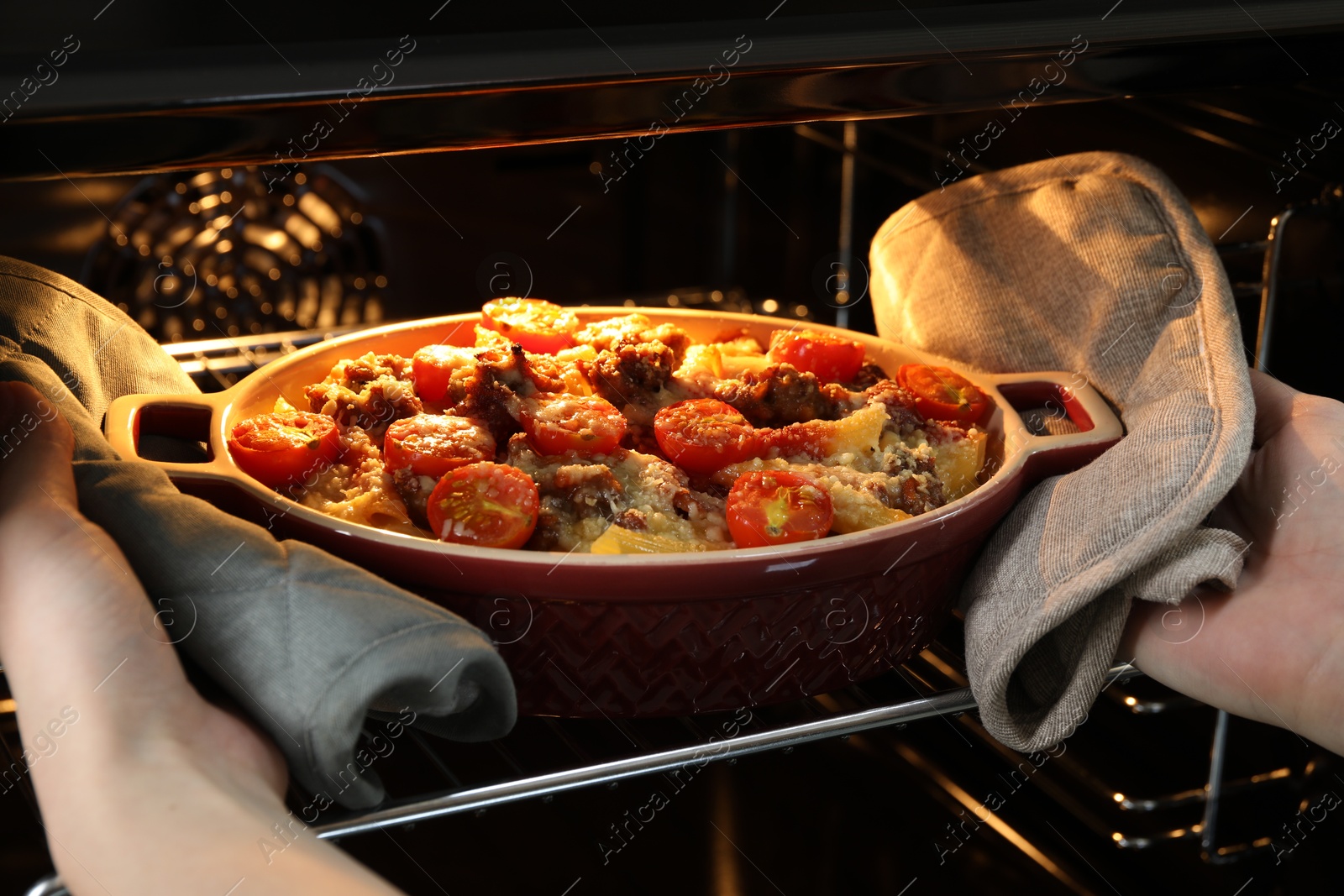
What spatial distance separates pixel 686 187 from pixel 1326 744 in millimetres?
971

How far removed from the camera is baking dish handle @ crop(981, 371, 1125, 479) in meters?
0.70

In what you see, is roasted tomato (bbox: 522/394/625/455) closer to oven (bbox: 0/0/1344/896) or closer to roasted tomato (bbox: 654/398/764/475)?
roasted tomato (bbox: 654/398/764/475)

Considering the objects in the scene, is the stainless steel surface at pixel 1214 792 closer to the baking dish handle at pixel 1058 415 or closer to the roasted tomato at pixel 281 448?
the baking dish handle at pixel 1058 415

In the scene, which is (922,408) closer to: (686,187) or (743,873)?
(743,873)

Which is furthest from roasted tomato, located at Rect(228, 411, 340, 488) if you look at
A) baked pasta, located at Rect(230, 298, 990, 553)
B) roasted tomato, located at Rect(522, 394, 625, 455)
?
roasted tomato, located at Rect(522, 394, 625, 455)

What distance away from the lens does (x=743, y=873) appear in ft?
2.92

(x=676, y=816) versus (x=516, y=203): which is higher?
(x=516, y=203)

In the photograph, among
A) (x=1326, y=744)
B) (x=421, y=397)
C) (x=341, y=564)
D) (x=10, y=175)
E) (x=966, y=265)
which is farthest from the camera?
(x=966, y=265)

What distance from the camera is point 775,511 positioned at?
609 millimetres

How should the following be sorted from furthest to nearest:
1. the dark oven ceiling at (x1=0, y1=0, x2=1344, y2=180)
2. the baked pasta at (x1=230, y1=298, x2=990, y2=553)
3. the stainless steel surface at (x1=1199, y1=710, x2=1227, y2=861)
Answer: the stainless steel surface at (x1=1199, y1=710, x2=1227, y2=861)
the baked pasta at (x1=230, y1=298, x2=990, y2=553)
the dark oven ceiling at (x1=0, y1=0, x2=1344, y2=180)

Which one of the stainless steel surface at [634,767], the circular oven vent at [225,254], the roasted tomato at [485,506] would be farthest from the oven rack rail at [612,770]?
the circular oven vent at [225,254]

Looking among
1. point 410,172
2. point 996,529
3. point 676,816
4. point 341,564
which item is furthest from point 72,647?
point 410,172

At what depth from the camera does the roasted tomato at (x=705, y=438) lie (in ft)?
2.24

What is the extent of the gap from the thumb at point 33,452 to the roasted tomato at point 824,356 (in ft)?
1.50
